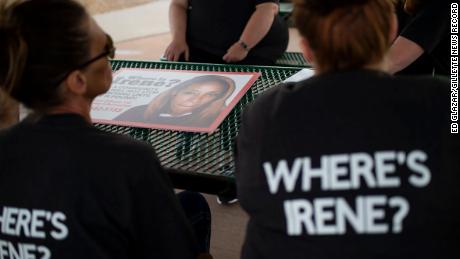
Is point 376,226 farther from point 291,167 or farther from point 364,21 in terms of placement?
point 364,21

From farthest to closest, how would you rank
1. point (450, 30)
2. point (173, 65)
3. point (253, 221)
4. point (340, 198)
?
point (173, 65) → point (450, 30) → point (253, 221) → point (340, 198)

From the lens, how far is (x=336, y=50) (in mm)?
875

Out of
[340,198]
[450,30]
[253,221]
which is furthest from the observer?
[450,30]

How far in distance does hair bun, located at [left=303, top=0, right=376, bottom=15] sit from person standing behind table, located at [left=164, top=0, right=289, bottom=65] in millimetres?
1329

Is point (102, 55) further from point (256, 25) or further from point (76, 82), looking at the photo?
point (256, 25)

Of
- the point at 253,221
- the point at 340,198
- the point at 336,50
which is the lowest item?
the point at 253,221

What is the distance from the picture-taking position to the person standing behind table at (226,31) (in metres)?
2.21

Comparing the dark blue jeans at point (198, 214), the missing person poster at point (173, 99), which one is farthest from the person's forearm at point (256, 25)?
the dark blue jeans at point (198, 214)

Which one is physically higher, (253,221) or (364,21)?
(364,21)

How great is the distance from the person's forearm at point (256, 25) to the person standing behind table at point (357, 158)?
1330mm

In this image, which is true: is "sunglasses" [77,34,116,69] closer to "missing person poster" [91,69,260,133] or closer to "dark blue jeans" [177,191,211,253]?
"missing person poster" [91,69,260,133]

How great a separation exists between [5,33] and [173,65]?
835mm

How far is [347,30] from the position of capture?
0.86 metres

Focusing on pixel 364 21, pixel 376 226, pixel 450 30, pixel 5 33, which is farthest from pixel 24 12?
pixel 450 30
